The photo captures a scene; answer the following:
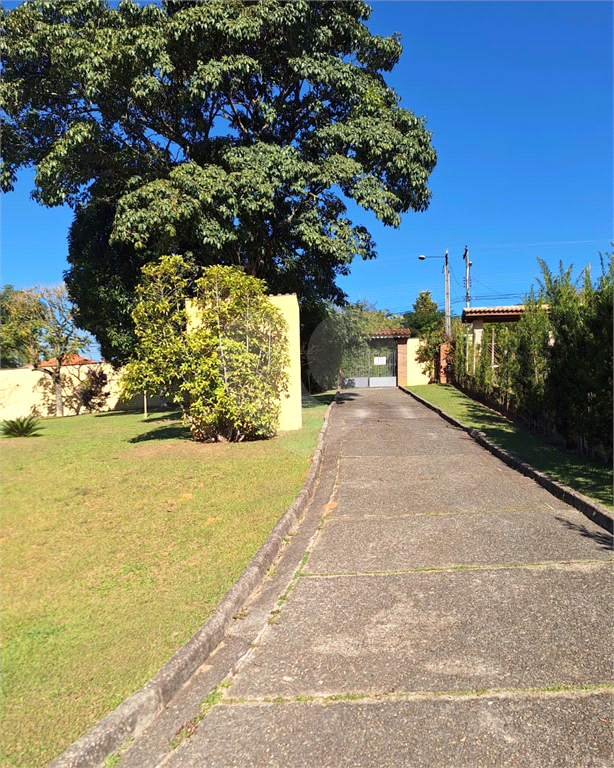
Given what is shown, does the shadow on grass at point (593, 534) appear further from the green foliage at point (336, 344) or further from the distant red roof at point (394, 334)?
the distant red roof at point (394, 334)

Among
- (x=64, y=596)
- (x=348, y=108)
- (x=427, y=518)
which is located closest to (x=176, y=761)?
(x=64, y=596)

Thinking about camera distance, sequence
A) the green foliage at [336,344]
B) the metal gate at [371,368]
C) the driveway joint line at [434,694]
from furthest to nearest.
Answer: the metal gate at [371,368] → the green foliage at [336,344] → the driveway joint line at [434,694]

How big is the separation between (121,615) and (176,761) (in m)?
1.42

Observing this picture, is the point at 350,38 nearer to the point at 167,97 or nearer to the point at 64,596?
the point at 167,97

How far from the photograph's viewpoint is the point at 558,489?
6.12 m

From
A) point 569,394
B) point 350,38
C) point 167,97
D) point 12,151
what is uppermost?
point 350,38

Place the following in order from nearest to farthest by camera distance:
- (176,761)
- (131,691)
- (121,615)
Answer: (176,761) < (131,691) < (121,615)

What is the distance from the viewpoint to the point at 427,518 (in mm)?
5402

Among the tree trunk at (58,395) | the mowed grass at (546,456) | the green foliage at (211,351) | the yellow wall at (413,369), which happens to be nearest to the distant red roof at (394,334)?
the yellow wall at (413,369)

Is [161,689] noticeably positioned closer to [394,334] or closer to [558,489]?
[558,489]

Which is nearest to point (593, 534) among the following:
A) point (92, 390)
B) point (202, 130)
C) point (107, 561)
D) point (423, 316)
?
point (107, 561)

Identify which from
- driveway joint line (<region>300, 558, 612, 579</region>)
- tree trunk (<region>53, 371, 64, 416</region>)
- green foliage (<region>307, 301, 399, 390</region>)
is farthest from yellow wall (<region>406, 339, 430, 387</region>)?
driveway joint line (<region>300, 558, 612, 579</region>)

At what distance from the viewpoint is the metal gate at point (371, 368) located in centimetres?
2802

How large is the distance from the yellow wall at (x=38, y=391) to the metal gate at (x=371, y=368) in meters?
10.9
